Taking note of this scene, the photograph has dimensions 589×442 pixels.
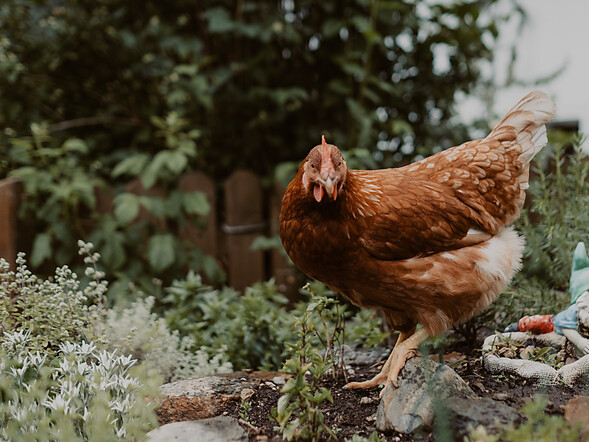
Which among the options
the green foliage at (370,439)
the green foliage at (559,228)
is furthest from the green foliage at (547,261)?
the green foliage at (370,439)

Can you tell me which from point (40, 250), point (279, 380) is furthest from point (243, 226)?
point (279, 380)

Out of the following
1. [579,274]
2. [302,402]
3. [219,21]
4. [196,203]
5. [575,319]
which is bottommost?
[302,402]

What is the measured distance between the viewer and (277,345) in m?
2.61

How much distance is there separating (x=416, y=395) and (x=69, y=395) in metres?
1.09

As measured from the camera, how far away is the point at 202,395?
197 centimetres

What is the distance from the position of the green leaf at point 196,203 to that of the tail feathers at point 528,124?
201cm

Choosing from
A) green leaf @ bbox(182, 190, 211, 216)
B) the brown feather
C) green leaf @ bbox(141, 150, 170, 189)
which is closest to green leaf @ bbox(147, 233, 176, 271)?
green leaf @ bbox(182, 190, 211, 216)


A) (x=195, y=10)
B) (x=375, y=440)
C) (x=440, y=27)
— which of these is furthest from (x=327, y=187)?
(x=195, y=10)

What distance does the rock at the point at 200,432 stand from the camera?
1602 mm

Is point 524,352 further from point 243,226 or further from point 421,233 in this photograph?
point 243,226

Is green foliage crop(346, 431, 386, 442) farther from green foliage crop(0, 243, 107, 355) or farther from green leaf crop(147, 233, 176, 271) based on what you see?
green leaf crop(147, 233, 176, 271)

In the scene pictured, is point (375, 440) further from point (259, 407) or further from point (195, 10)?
point (195, 10)

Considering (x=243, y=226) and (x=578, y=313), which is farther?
(x=243, y=226)

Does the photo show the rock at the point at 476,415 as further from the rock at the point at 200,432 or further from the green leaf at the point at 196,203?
the green leaf at the point at 196,203
